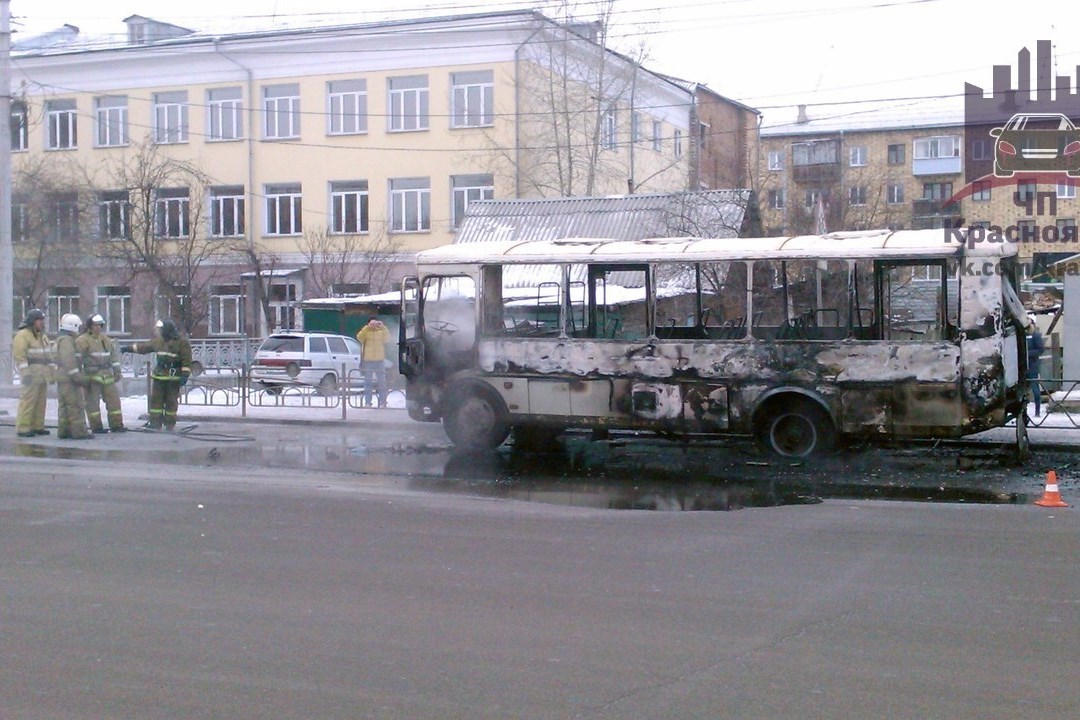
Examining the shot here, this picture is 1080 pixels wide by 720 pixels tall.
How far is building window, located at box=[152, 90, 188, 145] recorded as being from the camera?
42188 mm

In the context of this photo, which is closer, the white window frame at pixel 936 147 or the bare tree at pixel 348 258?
the bare tree at pixel 348 258

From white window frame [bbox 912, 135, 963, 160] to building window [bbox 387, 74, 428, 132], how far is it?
27614 millimetres

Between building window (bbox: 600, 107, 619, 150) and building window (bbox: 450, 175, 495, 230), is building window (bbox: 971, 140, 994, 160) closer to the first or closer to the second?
building window (bbox: 600, 107, 619, 150)

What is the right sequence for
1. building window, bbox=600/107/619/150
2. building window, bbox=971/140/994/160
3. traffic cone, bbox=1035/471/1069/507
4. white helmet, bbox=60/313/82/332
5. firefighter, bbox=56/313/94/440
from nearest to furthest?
1. traffic cone, bbox=1035/471/1069/507
2. firefighter, bbox=56/313/94/440
3. white helmet, bbox=60/313/82/332
4. building window, bbox=600/107/619/150
5. building window, bbox=971/140/994/160

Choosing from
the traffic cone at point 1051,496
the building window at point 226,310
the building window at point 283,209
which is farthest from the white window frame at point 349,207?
the traffic cone at point 1051,496

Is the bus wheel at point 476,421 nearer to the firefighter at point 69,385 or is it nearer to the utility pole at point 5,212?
the firefighter at point 69,385

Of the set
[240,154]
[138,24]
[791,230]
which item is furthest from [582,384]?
[138,24]

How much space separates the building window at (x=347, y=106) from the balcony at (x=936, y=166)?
2876cm

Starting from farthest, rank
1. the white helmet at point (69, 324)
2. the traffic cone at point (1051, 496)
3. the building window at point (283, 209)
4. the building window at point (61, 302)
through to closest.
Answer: the building window at point (61, 302) → the building window at point (283, 209) → the white helmet at point (69, 324) → the traffic cone at point (1051, 496)

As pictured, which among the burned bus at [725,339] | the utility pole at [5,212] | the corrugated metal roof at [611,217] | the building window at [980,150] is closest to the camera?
the burned bus at [725,339]

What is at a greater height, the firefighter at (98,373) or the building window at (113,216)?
the building window at (113,216)

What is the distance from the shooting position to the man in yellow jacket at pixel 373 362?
69.7 feet

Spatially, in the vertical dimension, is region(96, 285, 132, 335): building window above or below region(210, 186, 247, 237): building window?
below

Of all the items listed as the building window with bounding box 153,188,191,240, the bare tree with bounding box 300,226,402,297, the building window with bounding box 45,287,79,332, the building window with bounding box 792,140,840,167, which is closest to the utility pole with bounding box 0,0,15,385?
the bare tree with bounding box 300,226,402,297
